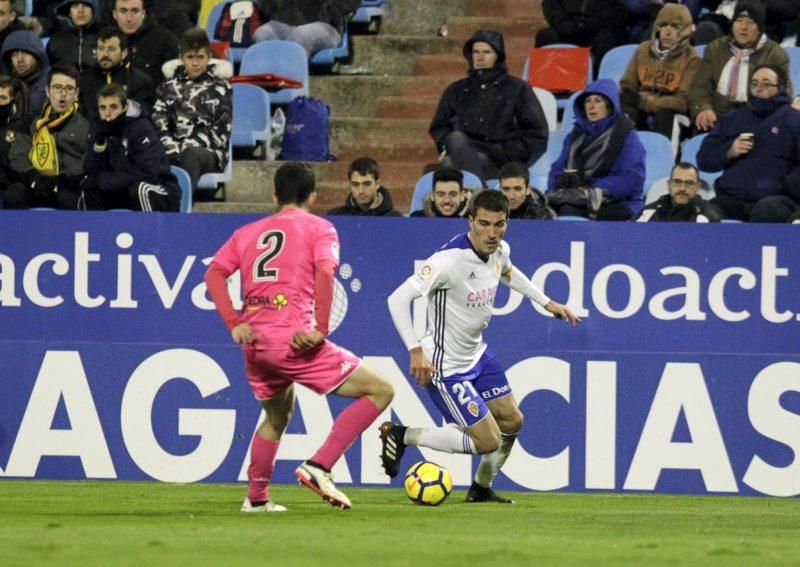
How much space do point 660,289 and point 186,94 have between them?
440 cm

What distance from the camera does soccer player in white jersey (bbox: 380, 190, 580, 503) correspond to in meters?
9.60

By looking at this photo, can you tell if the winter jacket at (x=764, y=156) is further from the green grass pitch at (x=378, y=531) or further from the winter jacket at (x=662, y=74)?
the green grass pitch at (x=378, y=531)

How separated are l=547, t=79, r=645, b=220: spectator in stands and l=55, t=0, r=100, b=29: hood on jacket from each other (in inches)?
193

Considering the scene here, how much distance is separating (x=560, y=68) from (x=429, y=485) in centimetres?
644

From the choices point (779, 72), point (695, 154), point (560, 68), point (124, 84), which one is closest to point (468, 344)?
point (779, 72)

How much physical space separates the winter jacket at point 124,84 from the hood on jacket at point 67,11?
1.40 m

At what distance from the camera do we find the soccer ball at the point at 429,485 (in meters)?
9.51

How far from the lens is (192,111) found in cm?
1367

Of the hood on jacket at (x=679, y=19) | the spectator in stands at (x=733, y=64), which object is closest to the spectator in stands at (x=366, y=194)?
the spectator in stands at (x=733, y=64)

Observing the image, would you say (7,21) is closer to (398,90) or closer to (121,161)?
(121,161)

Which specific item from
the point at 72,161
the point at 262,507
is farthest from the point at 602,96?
the point at 262,507

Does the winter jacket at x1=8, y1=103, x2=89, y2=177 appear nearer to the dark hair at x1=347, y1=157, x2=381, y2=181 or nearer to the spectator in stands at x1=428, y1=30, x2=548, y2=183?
the dark hair at x1=347, y1=157, x2=381, y2=181

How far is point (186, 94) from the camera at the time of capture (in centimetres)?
1371

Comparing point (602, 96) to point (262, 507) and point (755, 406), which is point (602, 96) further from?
point (262, 507)
